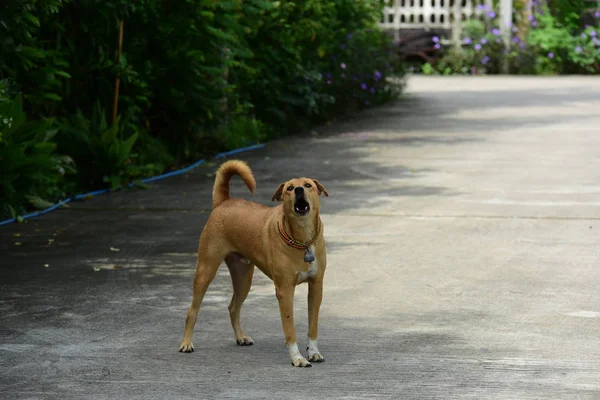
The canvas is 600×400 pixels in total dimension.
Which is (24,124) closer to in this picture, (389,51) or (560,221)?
(560,221)

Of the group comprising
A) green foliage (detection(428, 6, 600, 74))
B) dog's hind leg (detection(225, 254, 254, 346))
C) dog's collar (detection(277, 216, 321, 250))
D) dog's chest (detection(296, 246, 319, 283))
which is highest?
dog's collar (detection(277, 216, 321, 250))

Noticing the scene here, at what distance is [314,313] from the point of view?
6.02 m

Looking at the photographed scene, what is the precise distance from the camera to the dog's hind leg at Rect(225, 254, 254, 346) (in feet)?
21.2

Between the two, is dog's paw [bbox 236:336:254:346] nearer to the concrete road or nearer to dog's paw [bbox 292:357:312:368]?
the concrete road

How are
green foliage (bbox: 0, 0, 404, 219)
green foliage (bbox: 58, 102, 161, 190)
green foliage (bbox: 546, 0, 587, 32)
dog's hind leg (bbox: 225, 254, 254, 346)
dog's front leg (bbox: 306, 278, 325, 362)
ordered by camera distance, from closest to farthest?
dog's front leg (bbox: 306, 278, 325, 362) → dog's hind leg (bbox: 225, 254, 254, 346) → green foliage (bbox: 0, 0, 404, 219) → green foliage (bbox: 58, 102, 161, 190) → green foliage (bbox: 546, 0, 587, 32)

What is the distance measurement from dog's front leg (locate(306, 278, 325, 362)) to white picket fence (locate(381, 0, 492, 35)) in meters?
28.6

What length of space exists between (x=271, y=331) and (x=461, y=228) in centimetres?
369

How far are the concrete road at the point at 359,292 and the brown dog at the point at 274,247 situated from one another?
0.22m

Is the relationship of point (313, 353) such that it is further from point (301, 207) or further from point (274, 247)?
point (301, 207)

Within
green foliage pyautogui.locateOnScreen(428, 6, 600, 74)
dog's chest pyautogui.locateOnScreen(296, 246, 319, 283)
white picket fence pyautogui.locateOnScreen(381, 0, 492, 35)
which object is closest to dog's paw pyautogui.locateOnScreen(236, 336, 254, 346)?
dog's chest pyautogui.locateOnScreen(296, 246, 319, 283)

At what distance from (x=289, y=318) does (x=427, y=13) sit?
2986cm

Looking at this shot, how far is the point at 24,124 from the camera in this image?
10.9 meters

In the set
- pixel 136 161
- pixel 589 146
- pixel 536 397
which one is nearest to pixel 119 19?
pixel 136 161

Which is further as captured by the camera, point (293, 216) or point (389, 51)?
point (389, 51)
